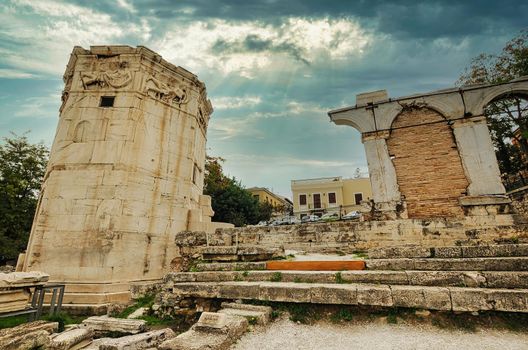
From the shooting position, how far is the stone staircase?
282cm

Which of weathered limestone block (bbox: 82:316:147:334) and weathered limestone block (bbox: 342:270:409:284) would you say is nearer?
weathered limestone block (bbox: 342:270:409:284)

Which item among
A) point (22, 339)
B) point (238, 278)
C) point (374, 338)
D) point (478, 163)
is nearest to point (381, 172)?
point (478, 163)

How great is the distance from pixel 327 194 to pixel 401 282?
101ft

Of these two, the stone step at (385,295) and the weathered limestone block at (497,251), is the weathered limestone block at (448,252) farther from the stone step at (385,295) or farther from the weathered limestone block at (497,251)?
the stone step at (385,295)

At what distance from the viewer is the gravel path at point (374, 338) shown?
7.97 ft

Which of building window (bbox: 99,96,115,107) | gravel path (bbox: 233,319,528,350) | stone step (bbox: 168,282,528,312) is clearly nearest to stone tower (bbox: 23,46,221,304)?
building window (bbox: 99,96,115,107)

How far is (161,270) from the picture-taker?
675 cm

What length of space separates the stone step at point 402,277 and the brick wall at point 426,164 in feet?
15.0

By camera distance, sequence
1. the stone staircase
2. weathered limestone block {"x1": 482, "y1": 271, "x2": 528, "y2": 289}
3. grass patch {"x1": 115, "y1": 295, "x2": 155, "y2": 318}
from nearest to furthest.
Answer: the stone staircase < weathered limestone block {"x1": 482, "y1": 271, "x2": 528, "y2": 289} < grass patch {"x1": 115, "y1": 295, "x2": 155, "y2": 318}

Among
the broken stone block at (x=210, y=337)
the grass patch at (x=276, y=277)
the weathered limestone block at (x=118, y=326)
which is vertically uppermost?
the grass patch at (x=276, y=277)

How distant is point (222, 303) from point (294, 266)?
1.28 meters

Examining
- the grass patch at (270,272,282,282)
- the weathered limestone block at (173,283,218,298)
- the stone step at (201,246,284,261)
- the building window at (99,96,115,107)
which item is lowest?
the weathered limestone block at (173,283,218,298)

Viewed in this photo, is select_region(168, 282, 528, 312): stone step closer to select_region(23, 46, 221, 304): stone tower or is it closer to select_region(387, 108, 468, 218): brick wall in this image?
select_region(23, 46, 221, 304): stone tower

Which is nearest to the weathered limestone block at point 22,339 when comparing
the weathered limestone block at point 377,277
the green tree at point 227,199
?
the weathered limestone block at point 377,277
